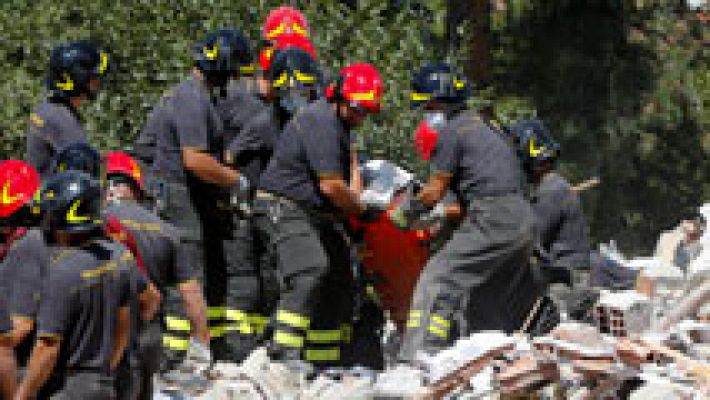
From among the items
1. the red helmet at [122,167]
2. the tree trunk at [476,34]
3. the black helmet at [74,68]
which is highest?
the tree trunk at [476,34]

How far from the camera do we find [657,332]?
361 inches

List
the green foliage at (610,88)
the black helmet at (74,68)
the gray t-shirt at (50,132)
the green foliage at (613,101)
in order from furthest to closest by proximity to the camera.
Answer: the green foliage at (613,101), the green foliage at (610,88), the gray t-shirt at (50,132), the black helmet at (74,68)

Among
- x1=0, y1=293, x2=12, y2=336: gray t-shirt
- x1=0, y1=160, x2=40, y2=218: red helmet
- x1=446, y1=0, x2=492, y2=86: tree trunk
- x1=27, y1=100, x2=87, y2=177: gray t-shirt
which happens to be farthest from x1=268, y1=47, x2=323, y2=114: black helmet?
x1=446, y1=0, x2=492, y2=86: tree trunk

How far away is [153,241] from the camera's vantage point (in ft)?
27.0

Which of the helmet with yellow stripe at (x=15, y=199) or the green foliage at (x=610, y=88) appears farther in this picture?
the green foliage at (x=610, y=88)

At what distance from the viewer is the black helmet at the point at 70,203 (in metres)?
6.80

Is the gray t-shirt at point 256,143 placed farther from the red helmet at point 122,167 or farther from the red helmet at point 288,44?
the red helmet at point 122,167

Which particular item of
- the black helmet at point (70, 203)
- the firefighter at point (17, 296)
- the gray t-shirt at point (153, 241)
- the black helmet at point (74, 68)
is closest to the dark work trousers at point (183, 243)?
the black helmet at point (74, 68)

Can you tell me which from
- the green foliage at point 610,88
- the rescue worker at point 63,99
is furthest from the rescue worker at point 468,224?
the green foliage at point 610,88

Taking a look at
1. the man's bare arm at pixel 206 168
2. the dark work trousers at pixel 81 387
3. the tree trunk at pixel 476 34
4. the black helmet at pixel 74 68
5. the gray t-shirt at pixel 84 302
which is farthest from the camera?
the tree trunk at pixel 476 34

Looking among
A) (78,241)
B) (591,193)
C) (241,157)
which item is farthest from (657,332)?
(591,193)

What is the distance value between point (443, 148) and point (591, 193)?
28.6 feet

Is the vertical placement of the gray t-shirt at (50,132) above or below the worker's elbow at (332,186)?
above

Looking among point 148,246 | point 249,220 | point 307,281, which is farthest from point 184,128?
point 148,246
